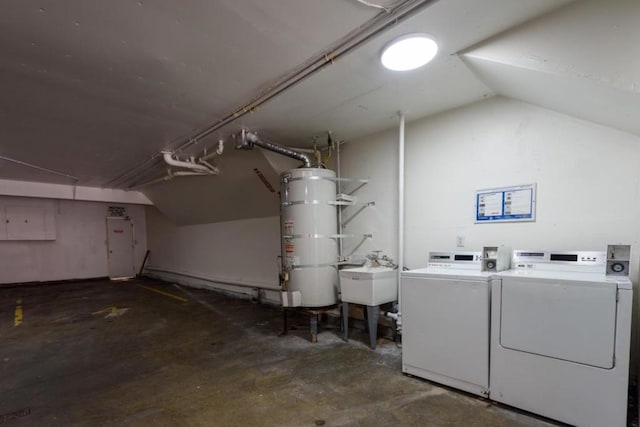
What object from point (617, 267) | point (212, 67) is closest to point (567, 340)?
point (617, 267)

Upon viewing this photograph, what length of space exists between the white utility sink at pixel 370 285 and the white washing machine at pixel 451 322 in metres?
0.51

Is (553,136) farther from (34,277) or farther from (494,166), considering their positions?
(34,277)

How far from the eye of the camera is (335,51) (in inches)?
74.2

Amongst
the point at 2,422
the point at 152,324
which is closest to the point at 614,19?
the point at 2,422

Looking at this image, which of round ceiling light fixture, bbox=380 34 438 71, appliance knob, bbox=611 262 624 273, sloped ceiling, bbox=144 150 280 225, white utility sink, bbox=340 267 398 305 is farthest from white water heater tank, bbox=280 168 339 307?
appliance knob, bbox=611 262 624 273

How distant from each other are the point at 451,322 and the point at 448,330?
7cm

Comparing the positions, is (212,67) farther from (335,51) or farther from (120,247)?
(120,247)

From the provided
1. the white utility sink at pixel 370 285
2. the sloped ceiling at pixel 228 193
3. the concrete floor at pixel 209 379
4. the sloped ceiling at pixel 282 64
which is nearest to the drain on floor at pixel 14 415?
the concrete floor at pixel 209 379

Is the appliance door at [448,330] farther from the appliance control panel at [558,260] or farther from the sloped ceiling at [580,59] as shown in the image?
the sloped ceiling at [580,59]

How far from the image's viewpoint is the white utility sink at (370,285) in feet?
9.60

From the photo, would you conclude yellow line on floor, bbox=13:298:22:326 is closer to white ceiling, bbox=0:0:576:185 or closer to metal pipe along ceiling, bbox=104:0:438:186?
white ceiling, bbox=0:0:576:185

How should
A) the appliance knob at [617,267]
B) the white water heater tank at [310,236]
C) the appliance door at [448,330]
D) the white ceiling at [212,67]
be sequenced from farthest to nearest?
the white water heater tank at [310,236] → the appliance door at [448,330] → the appliance knob at [617,267] → the white ceiling at [212,67]

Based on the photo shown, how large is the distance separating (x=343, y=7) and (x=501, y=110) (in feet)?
6.05

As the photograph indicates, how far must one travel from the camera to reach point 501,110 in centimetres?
257
